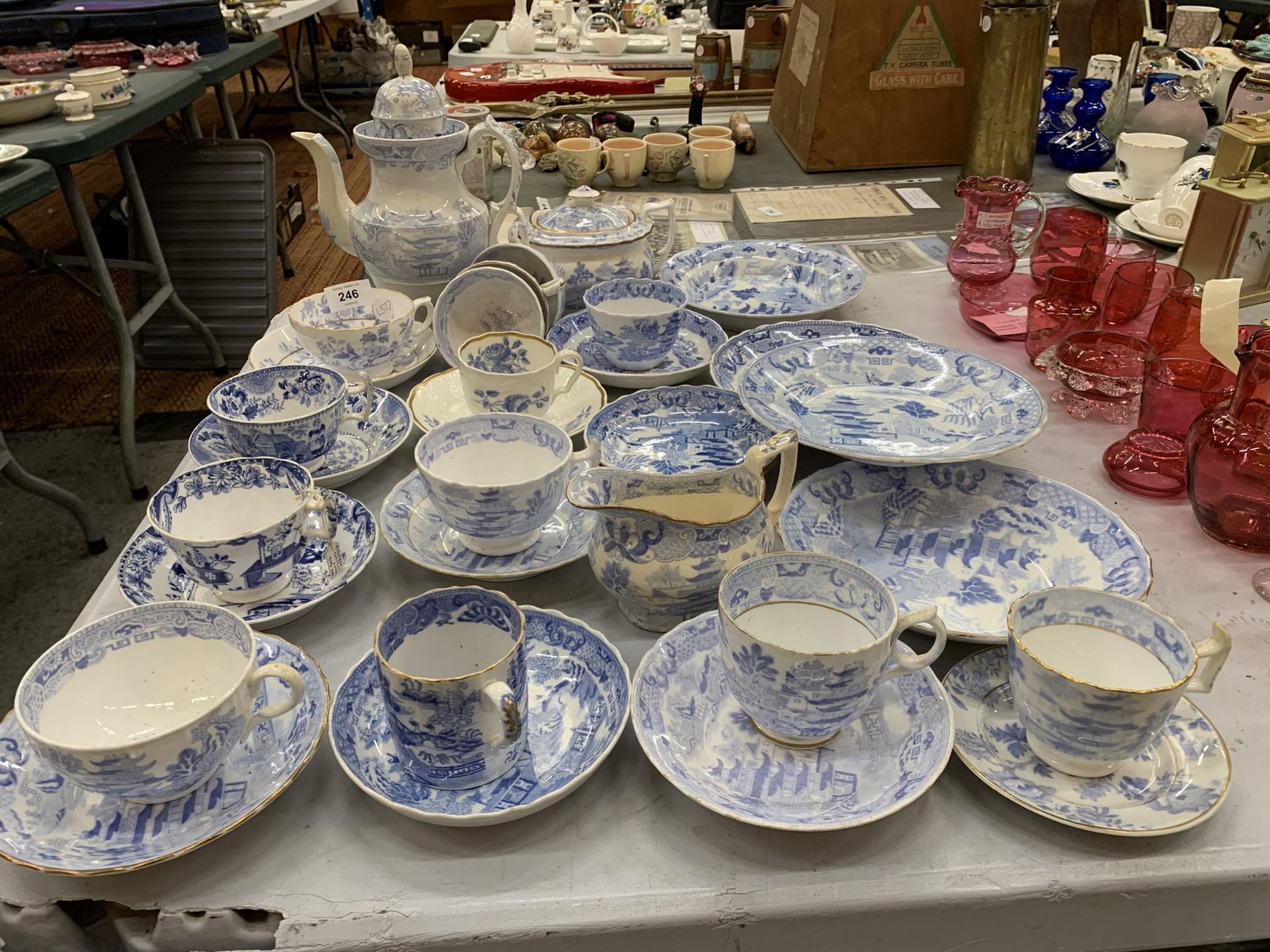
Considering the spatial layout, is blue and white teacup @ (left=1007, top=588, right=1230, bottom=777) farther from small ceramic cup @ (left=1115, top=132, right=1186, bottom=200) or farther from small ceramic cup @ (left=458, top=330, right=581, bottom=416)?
small ceramic cup @ (left=1115, top=132, right=1186, bottom=200)

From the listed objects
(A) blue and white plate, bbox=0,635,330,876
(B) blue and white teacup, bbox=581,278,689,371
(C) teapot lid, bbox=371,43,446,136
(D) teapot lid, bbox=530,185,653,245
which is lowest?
(A) blue and white plate, bbox=0,635,330,876

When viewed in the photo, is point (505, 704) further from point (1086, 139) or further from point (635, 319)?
point (1086, 139)

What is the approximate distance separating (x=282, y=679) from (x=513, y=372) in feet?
1.59

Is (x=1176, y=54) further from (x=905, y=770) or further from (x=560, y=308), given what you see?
(x=905, y=770)

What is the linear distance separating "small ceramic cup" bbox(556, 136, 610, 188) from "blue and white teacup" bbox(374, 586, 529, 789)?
1.31 m

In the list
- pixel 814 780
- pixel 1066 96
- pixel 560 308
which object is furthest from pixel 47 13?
pixel 814 780

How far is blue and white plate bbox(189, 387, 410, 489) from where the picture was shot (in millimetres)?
954

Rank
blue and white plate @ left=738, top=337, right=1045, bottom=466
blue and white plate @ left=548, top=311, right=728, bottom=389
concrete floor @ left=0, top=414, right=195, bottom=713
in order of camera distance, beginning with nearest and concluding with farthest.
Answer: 1. blue and white plate @ left=738, top=337, right=1045, bottom=466
2. blue and white plate @ left=548, top=311, right=728, bottom=389
3. concrete floor @ left=0, top=414, right=195, bottom=713

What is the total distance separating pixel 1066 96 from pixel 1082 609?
5.58 feet

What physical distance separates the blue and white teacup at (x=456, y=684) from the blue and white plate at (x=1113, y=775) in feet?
1.03

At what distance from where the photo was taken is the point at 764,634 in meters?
0.68

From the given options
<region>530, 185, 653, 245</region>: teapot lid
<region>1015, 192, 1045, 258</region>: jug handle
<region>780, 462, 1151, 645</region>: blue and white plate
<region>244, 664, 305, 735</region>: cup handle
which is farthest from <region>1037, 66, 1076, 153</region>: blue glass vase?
<region>244, 664, 305, 735</region>: cup handle

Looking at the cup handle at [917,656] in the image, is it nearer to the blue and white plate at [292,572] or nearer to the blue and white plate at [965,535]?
the blue and white plate at [965,535]

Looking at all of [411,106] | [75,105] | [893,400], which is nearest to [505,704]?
[893,400]
